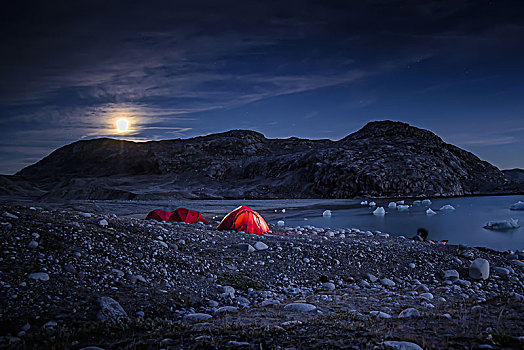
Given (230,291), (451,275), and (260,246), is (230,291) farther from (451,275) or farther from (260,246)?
(451,275)

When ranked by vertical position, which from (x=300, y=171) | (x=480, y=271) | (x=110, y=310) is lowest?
(x=480, y=271)

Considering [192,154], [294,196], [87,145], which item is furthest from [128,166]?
[294,196]

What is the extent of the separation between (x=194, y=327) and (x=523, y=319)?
4791 millimetres

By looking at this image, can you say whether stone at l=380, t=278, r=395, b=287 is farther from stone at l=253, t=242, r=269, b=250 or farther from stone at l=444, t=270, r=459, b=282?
stone at l=253, t=242, r=269, b=250

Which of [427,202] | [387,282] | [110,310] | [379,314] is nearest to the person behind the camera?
[110,310]

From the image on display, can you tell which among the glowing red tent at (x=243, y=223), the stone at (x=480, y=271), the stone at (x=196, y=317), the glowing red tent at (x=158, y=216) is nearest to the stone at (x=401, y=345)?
the stone at (x=196, y=317)

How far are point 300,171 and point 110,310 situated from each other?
252ft

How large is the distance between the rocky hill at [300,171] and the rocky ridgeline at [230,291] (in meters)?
47.4

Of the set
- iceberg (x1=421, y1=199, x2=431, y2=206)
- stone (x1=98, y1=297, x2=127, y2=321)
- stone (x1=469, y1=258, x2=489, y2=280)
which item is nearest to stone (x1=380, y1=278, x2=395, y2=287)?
stone (x1=469, y1=258, x2=489, y2=280)

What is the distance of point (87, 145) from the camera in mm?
153125

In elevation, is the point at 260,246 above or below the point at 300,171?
below

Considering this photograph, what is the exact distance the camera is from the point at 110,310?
507 cm

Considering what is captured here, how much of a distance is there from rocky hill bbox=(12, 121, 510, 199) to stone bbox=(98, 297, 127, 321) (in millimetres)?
50294

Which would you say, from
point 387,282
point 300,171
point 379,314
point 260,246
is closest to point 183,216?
point 260,246
